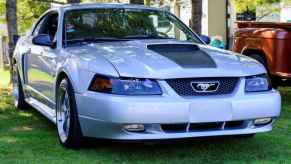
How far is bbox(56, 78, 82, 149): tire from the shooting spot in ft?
17.7

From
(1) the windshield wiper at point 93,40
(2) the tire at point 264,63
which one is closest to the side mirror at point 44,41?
(1) the windshield wiper at point 93,40

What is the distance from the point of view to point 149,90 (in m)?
4.86

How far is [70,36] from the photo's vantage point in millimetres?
6270

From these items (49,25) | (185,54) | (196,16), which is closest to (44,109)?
(49,25)

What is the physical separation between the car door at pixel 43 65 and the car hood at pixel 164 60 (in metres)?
0.49

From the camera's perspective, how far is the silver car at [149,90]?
15.9 feet

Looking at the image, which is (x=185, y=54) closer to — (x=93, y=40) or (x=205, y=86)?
(x=205, y=86)

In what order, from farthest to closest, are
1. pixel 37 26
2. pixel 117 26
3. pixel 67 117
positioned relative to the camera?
pixel 37 26 → pixel 117 26 → pixel 67 117

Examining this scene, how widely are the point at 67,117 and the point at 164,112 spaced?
4.30 ft

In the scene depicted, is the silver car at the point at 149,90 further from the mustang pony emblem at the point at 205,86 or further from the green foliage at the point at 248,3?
the green foliage at the point at 248,3

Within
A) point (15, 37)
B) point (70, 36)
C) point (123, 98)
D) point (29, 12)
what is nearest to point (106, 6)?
point (70, 36)

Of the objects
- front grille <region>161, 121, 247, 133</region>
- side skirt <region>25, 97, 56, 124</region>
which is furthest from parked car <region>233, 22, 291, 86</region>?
side skirt <region>25, 97, 56, 124</region>

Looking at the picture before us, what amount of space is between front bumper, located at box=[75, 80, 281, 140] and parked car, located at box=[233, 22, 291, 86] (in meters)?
3.01

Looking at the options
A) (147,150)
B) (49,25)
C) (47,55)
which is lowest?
(147,150)
